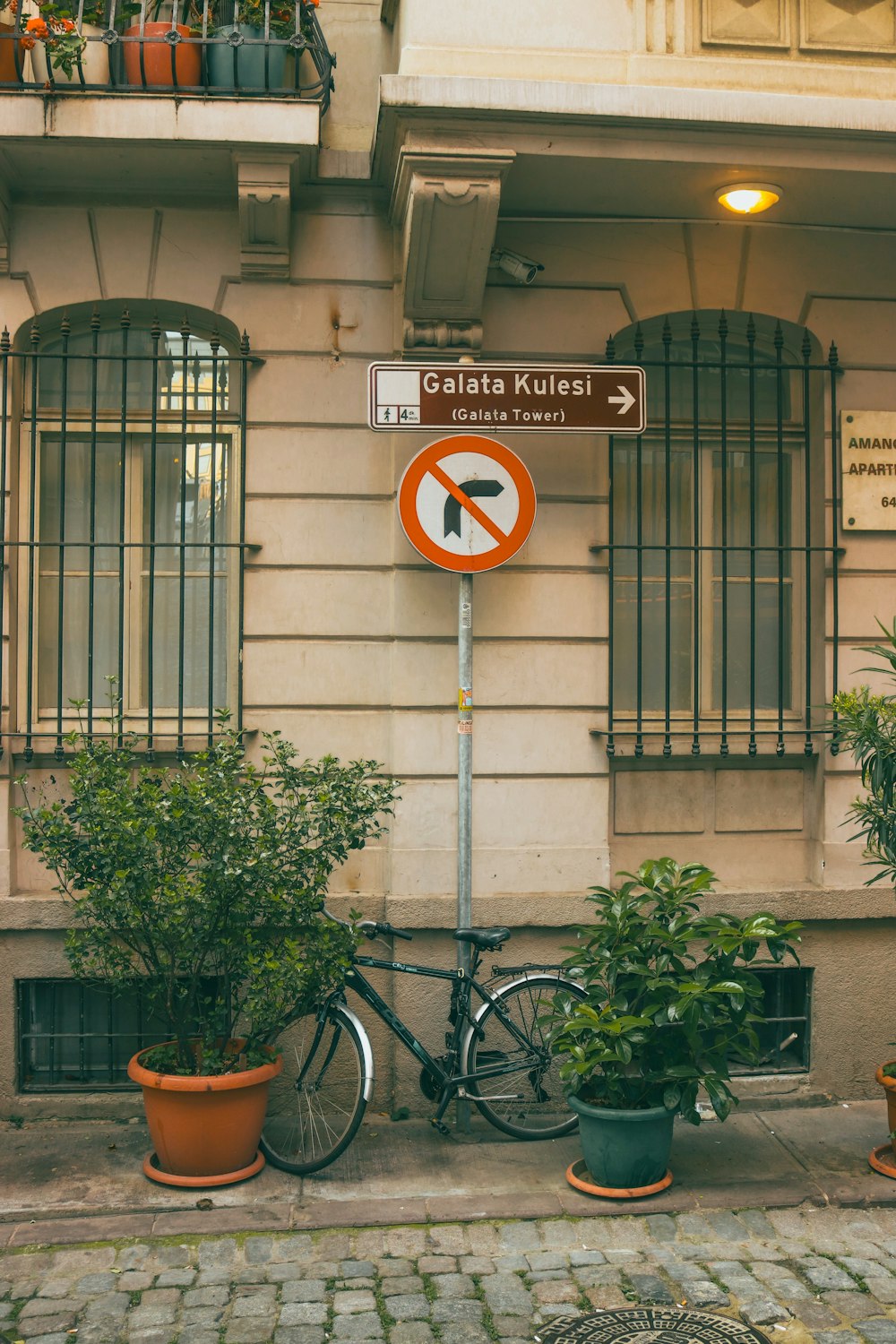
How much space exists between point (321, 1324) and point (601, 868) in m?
2.85

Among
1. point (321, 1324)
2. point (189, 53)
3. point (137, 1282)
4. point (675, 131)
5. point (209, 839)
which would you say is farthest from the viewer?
point (189, 53)

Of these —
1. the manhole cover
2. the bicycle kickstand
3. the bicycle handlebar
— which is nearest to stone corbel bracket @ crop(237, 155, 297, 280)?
the bicycle handlebar

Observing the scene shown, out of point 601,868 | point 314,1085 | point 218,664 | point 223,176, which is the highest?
point 223,176

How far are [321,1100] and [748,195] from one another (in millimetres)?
4855

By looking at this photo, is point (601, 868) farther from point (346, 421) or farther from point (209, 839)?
point (346, 421)

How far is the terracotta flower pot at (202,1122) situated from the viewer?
5.44m

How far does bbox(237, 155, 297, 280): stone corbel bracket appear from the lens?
6211 mm

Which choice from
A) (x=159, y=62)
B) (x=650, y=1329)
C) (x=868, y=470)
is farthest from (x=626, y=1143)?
(x=159, y=62)

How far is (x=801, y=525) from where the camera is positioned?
7.09 m

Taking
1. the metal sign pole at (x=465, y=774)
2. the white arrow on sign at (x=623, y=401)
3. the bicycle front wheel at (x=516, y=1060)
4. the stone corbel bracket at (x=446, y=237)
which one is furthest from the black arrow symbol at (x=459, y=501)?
the bicycle front wheel at (x=516, y=1060)

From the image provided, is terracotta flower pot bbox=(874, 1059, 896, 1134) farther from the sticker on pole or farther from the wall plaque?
the sticker on pole

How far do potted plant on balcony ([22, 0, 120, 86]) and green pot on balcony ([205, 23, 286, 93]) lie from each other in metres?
0.54

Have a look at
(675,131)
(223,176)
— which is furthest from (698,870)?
(223,176)

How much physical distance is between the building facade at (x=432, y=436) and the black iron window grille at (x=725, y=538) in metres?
0.02
